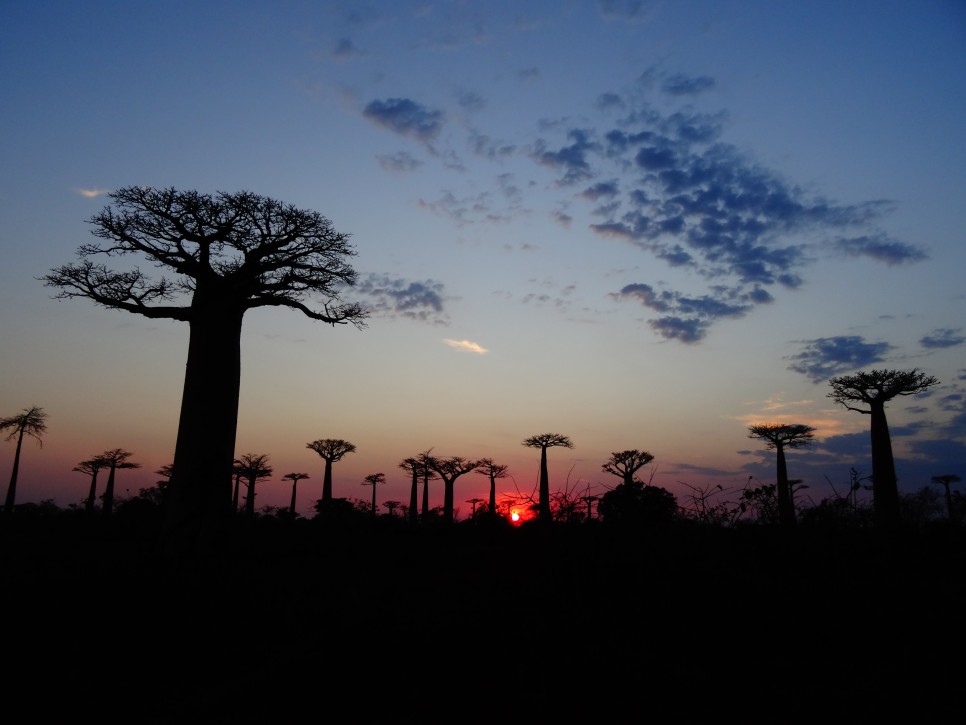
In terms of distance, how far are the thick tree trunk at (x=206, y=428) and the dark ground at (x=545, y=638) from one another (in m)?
3.04

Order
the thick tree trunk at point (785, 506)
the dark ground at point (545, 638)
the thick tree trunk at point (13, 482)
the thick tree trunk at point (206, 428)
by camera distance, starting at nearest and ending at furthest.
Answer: the dark ground at point (545, 638), the thick tree trunk at point (785, 506), the thick tree trunk at point (206, 428), the thick tree trunk at point (13, 482)

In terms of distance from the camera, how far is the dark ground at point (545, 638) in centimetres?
273

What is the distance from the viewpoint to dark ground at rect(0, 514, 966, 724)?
8.96 ft

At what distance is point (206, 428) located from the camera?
9.55 metres

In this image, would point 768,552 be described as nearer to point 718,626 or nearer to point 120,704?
point 718,626

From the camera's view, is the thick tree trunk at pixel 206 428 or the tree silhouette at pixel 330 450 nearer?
the thick tree trunk at pixel 206 428

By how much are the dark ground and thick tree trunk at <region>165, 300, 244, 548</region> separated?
3040 mm

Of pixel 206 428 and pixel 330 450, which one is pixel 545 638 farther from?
pixel 330 450

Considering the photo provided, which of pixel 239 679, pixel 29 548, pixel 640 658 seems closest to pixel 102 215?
pixel 29 548

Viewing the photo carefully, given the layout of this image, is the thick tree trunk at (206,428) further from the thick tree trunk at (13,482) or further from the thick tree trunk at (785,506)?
the thick tree trunk at (13,482)

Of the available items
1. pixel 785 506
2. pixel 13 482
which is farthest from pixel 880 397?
pixel 13 482

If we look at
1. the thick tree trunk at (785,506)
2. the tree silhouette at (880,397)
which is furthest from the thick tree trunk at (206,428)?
the tree silhouette at (880,397)

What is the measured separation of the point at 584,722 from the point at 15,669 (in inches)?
128

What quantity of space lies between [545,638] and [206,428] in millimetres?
7773
